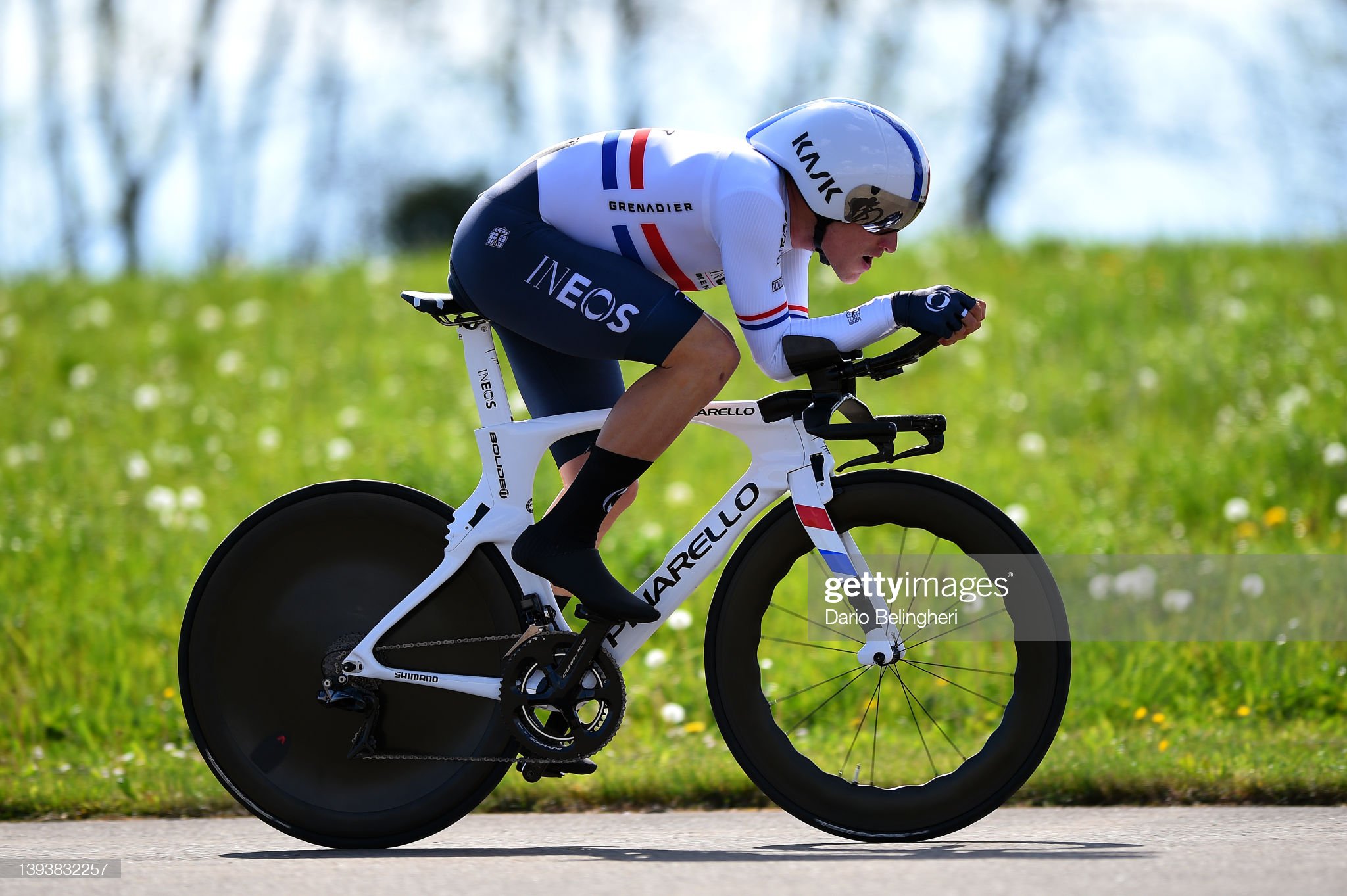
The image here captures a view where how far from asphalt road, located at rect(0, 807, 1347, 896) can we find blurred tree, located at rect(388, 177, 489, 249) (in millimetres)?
14567

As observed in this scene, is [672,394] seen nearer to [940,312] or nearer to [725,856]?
[940,312]

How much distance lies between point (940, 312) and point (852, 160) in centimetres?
48

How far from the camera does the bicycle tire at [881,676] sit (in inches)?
151

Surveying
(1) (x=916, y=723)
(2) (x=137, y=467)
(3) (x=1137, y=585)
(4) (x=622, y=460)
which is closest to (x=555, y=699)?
(4) (x=622, y=460)

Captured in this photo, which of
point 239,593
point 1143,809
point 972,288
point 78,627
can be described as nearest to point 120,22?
point 972,288

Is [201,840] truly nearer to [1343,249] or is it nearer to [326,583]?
[326,583]

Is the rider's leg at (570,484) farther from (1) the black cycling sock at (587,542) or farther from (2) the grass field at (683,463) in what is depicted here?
(2) the grass field at (683,463)

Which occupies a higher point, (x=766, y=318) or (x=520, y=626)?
(x=766, y=318)

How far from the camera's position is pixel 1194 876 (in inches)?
134

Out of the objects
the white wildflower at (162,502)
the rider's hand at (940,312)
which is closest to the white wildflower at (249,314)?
the white wildflower at (162,502)

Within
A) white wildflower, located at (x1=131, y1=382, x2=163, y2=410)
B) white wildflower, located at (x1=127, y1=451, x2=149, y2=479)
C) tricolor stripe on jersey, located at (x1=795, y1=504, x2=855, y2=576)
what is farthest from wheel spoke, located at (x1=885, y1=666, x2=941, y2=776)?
white wildflower, located at (x1=131, y1=382, x2=163, y2=410)

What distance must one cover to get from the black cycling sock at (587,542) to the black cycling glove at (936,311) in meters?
0.79

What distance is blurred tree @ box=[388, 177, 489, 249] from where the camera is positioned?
18.7 meters

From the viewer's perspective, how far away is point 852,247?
13.2 feet
